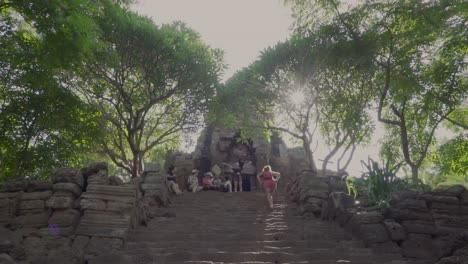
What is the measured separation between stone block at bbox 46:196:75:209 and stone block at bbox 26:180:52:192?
38 cm

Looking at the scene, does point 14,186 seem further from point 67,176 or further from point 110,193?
point 110,193

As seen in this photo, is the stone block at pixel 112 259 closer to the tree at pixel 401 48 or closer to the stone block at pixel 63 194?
the stone block at pixel 63 194

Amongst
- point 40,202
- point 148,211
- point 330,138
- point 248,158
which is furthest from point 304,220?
point 248,158

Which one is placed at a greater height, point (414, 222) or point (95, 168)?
point (95, 168)

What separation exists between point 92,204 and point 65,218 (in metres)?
0.56

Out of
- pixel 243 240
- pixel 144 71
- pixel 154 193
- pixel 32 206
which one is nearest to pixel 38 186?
pixel 32 206

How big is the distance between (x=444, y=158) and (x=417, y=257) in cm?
821

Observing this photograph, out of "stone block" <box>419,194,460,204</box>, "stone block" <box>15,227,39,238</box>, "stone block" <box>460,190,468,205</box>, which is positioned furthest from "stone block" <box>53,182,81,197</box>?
"stone block" <box>460,190,468,205</box>

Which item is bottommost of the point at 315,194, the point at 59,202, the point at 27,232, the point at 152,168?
the point at 27,232

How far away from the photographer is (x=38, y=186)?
27.3 feet

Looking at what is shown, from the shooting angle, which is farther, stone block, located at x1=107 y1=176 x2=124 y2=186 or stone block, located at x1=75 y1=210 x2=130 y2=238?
stone block, located at x1=107 y1=176 x2=124 y2=186

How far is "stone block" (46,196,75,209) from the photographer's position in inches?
313

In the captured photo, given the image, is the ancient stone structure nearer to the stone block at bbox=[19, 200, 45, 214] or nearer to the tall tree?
the tall tree

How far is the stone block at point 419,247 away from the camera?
24.3ft
